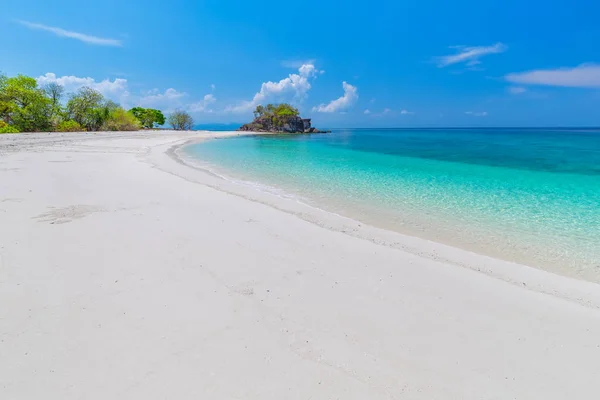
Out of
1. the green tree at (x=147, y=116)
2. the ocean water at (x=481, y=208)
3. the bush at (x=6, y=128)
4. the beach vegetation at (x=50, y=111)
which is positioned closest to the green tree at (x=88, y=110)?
the beach vegetation at (x=50, y=111)

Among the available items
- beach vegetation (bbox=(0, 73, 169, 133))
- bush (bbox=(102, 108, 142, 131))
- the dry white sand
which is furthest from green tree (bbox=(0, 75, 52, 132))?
the dry white sand

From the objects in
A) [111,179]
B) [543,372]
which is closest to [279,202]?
[111,179]

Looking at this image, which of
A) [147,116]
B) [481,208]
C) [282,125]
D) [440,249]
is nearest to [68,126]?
[147,116]

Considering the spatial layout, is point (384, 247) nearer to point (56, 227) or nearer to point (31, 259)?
point (31, 259)

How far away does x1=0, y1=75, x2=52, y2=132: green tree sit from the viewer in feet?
137

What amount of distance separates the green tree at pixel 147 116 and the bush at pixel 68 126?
33298mm

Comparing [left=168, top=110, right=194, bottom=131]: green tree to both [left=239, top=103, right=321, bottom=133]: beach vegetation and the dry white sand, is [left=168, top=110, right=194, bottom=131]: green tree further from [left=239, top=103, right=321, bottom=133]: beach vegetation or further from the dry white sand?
the dry white sand

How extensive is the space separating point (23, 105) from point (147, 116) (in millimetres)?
A: 42181

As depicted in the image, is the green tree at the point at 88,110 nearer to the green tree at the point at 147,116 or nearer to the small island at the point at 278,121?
the green tree at the point at 147,116

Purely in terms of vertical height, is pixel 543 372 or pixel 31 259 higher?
pixel 31 259

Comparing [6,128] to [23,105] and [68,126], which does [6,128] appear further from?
[68,126]

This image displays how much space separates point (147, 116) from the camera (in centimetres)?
8431

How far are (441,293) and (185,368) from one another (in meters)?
3.96

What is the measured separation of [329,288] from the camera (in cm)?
476
